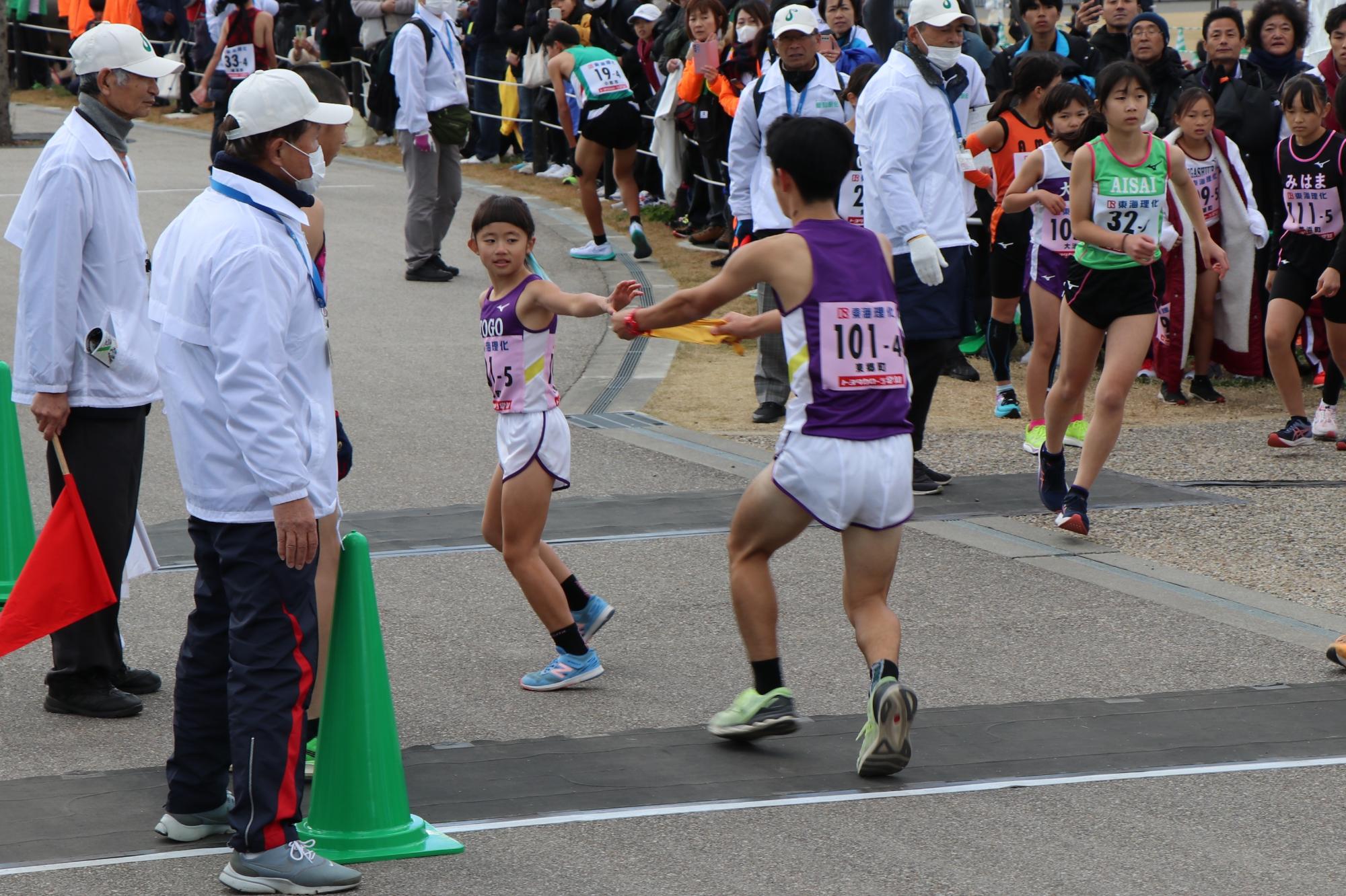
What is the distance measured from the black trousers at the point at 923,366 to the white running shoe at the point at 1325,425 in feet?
8.49

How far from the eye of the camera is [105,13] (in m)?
20.9

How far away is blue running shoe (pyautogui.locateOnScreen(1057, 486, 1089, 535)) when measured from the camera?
7406 millimetres

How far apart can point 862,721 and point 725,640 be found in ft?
3.08

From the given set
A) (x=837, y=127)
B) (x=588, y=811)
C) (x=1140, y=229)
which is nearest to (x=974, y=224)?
(x=1140, y=229)

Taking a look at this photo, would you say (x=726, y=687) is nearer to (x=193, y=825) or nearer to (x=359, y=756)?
(x=359, y=756)

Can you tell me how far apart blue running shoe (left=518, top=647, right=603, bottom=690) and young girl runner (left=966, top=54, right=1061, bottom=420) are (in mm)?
5158

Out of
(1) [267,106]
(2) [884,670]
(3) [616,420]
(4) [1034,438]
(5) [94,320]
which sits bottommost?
Result: (3) [616,420]

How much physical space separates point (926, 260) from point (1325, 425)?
3.13 meters

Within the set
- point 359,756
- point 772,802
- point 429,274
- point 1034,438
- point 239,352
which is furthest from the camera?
point 429,274

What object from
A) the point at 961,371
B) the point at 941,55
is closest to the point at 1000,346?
the point at 961,371

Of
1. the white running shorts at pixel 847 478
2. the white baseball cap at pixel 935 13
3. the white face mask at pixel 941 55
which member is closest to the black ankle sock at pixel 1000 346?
the white face mask at pixel 941 55

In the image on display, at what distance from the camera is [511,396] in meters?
5.64

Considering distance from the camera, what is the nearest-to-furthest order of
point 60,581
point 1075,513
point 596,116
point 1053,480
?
point 60,581, point 1075,513, point 1053,480, point 596,116

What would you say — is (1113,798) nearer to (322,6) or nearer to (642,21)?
(642,21)
